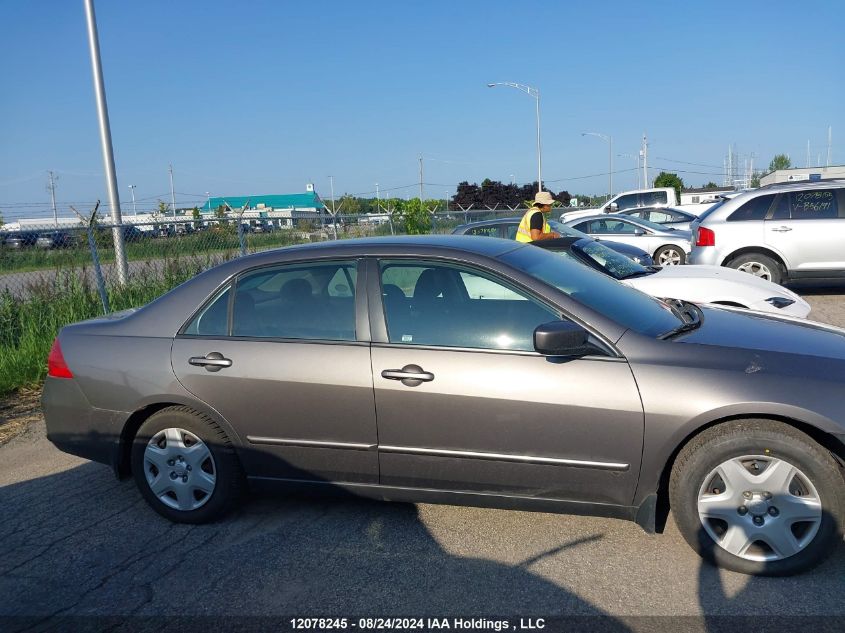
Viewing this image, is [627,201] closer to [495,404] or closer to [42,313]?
[42,313]

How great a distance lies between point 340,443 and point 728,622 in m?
1.95

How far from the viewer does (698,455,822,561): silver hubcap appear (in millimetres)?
3111

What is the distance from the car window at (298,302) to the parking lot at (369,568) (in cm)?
109

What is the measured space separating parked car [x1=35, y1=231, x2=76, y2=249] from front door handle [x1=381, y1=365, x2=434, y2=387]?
276 inches

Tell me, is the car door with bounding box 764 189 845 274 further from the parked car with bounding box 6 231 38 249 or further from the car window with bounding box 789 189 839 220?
the parked car with bounding box 6 231 38 249

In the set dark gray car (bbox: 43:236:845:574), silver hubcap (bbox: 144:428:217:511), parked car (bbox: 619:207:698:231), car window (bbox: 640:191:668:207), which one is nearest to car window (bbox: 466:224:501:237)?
dark gray car (bbox: 43:236:845:574)

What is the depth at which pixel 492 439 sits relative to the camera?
344cm

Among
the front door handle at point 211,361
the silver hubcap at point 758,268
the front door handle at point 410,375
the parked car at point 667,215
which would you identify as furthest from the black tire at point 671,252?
the front door handle at point 211,361

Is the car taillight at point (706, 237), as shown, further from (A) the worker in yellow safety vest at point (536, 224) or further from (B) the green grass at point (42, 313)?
(B) the green grass at point (42, 313)

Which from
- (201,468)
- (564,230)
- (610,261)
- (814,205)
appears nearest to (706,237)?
(814,205)

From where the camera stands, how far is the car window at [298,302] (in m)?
3.83

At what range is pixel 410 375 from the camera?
11.6 feet

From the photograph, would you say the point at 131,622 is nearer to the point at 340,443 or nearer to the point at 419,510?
the point at 340,443

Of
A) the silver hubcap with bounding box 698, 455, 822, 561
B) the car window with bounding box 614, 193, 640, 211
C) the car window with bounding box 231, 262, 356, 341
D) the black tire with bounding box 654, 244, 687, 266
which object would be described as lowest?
the silver hubcap with bounding box 698, 455, 822, 561
